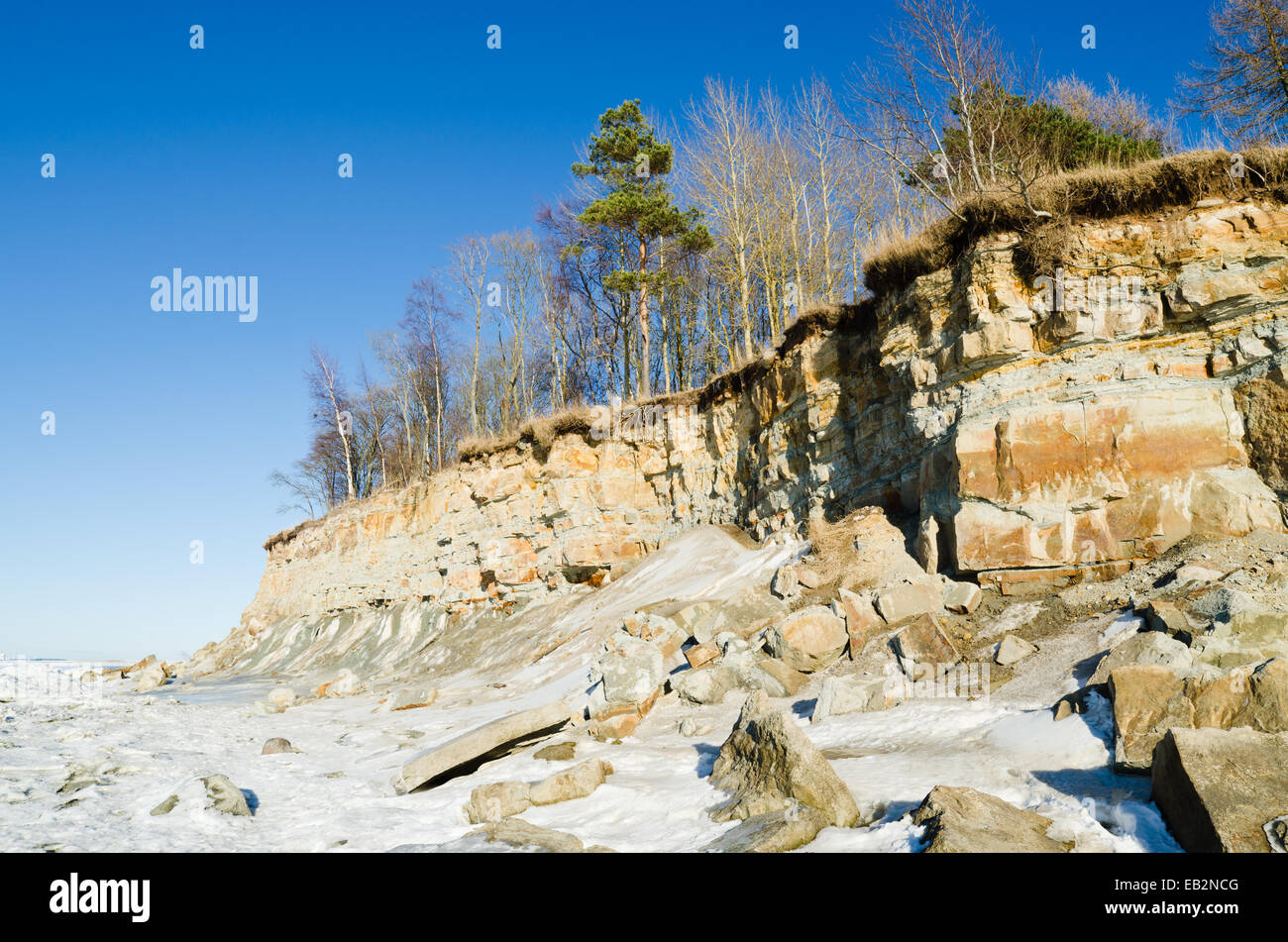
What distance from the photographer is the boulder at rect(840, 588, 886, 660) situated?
948 cm

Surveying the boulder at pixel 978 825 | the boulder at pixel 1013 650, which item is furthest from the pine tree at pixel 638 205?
the boulder at pixel 978 825

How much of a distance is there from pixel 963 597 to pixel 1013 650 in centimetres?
145

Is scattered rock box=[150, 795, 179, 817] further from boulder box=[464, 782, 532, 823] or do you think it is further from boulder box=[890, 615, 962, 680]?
boulder box=[890, 615, 962, 680]

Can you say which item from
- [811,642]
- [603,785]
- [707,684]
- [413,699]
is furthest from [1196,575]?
[413,699]

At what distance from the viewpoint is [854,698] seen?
26.4 ft

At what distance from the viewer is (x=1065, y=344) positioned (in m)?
10.0

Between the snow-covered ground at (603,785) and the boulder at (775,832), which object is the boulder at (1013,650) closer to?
the snow-covered ground at (603,785)

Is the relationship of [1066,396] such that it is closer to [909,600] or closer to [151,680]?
[909,600]

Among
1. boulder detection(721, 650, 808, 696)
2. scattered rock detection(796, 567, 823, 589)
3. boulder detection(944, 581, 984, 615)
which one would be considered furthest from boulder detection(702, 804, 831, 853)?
scattered rock detection(796, 567, 823, 589)

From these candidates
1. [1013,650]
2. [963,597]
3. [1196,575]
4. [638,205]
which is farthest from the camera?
[638,205]

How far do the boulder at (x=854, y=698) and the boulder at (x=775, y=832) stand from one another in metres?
2.98

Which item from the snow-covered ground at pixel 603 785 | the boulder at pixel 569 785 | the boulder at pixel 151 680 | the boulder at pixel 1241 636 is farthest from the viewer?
the boulder at pixel 151 680

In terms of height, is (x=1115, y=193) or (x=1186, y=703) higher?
(x=1115, y=193)

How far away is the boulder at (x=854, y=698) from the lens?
7930mm
